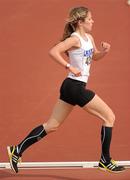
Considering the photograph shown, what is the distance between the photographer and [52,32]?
717 cm

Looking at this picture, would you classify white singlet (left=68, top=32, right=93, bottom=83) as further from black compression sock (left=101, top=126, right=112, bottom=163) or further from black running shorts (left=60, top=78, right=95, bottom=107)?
black compression sock (left=101, top=126, right=112, bottom=163)

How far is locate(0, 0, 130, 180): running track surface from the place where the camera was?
7094 mm

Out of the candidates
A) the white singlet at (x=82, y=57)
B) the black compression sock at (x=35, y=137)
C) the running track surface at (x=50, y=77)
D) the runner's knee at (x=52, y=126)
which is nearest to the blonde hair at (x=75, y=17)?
the white singlet at (x=82, y=57)

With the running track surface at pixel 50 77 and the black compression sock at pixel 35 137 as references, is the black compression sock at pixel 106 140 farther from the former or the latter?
the running track surface at pixel 50 77

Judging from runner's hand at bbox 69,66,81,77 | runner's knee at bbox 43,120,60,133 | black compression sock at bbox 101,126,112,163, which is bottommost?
black compression sock at bbox 101,126,112,163

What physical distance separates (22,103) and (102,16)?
1.46 metres

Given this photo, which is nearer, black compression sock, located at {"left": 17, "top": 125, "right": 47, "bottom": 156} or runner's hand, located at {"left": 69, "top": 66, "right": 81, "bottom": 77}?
runner's hand, located at {"left": 69, "top": 66, "right": 81, "bottom": 77}

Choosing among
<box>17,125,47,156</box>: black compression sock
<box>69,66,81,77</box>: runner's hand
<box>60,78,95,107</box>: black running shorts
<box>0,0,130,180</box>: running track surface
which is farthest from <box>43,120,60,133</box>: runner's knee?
<box>0,0,130,180</box>: running track surface

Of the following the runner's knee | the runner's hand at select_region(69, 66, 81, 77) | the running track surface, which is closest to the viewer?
the runner's hand at select_region(69, 66, 81, 77)

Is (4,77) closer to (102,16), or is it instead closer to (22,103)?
(22,103)

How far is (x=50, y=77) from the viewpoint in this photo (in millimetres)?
7176

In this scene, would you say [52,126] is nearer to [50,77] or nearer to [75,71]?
[75,71]

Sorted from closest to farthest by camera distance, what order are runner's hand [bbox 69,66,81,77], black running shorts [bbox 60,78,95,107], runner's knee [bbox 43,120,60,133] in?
runner's hand [bbox 69,66,81,77]
black running shorts [bbox 60,78,95,107]
runner's knee [bbox 43,120,60,133]

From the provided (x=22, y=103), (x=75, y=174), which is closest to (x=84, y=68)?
(x=75, y=174)
